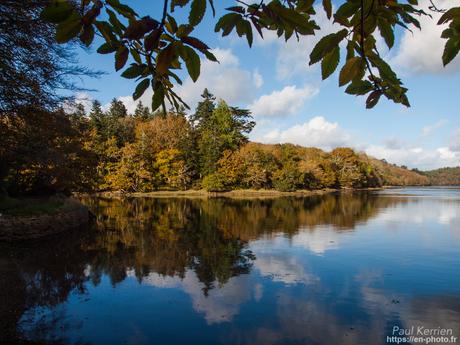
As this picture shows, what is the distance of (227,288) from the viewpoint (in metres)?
9.53

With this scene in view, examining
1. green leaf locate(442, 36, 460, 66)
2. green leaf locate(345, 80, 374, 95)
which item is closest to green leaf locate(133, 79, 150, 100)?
green leaf locate(345, 80, 374, 95)

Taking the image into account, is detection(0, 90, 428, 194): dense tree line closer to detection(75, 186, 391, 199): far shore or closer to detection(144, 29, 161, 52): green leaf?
detection(75, 186, 391, 199): far shore

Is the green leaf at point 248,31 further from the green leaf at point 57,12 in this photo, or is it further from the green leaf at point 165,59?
the green leaf at point 57,12

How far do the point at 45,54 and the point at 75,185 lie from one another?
1737 centimetres

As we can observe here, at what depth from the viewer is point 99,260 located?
12.4 meters

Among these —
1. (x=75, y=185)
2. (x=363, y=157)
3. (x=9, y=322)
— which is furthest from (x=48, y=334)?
(x=363, y=157)

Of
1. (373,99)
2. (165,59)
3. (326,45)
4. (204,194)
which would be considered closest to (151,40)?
(165,59)

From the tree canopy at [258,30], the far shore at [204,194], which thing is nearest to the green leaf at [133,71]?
the tree canopy at [258,30]

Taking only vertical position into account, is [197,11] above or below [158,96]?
above

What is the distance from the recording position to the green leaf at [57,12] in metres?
1.14

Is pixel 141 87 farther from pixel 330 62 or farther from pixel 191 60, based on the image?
pixel 330 62

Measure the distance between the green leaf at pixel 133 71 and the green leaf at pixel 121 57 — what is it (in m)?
0.05

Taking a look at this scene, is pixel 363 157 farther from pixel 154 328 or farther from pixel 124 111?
pixel 154 328

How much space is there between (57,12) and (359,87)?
1.11 m
